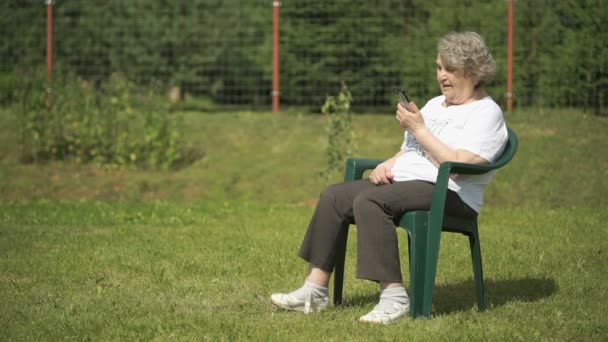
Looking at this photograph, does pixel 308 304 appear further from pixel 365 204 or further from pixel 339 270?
pixel 365 204

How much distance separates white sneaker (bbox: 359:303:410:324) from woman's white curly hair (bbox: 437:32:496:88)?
1.18m

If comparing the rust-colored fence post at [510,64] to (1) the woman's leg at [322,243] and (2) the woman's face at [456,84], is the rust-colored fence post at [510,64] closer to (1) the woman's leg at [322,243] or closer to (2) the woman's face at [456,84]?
(2) the woman's face at [456,84]

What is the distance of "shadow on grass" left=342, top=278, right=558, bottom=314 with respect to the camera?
5012 mm

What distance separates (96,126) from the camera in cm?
1138

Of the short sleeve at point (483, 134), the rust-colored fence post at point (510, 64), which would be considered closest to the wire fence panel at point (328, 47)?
the rust-colored fence post at point (510, 64)

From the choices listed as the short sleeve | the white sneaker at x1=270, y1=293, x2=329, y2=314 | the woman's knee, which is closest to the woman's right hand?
the woman's knee

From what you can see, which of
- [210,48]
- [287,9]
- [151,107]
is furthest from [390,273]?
[210,48]

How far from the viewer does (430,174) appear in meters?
4.61

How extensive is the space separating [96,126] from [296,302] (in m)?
7.27

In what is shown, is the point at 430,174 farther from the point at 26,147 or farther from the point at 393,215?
the point at 26,147

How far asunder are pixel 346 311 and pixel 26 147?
25.8ft

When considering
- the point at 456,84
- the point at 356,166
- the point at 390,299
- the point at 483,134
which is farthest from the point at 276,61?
the point at 390,299

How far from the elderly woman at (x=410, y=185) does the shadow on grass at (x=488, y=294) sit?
476mm

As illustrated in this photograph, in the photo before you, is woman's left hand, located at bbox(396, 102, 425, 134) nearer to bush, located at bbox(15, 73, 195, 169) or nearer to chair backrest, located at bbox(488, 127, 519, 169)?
chair backrest, located at bbox(488, 127, 519, 169)
